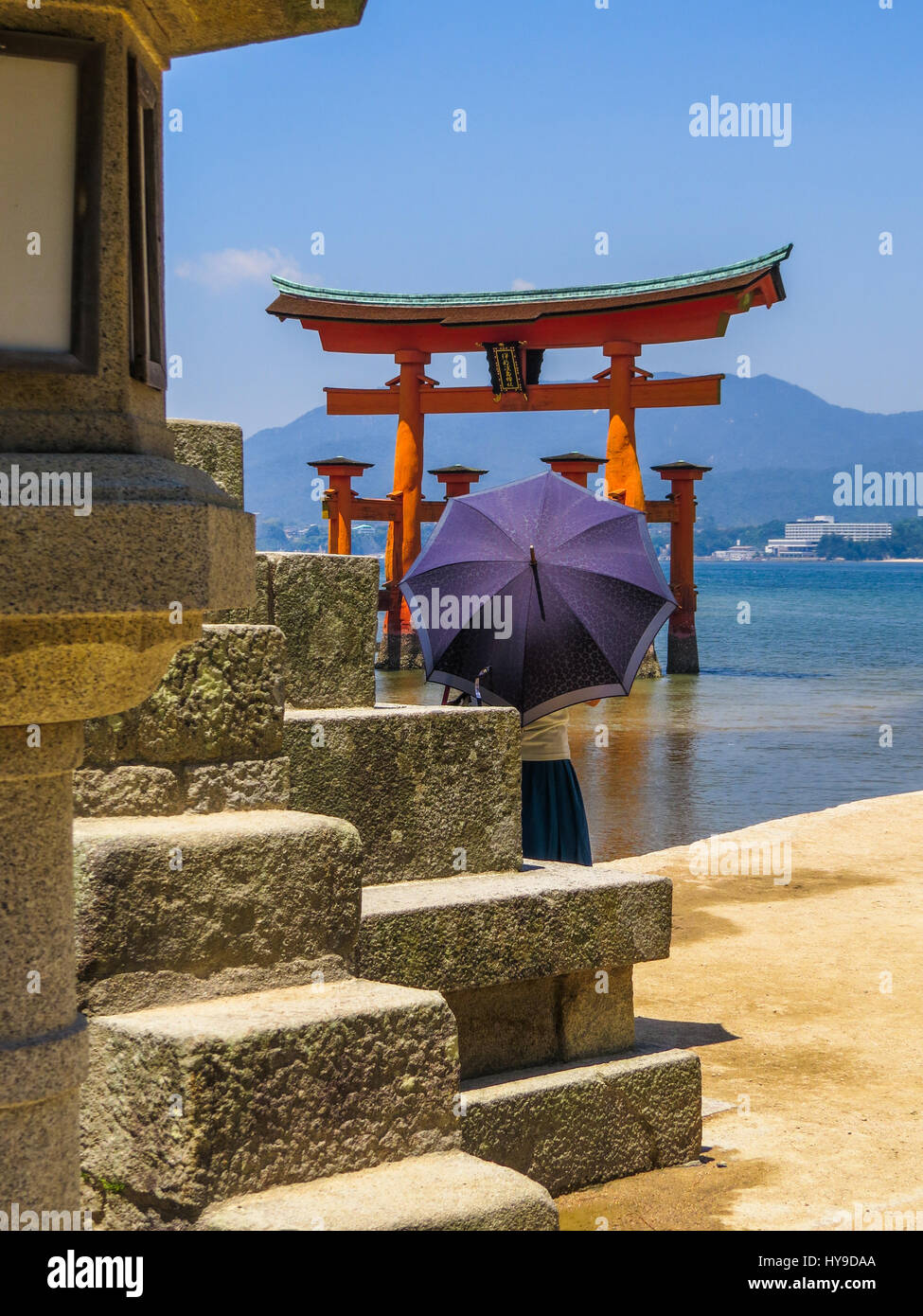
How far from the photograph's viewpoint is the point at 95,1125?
7.75ft

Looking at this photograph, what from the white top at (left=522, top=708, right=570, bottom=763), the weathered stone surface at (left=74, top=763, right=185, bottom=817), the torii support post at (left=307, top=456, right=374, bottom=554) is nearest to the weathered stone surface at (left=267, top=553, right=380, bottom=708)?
the weathered stone surface at (left=74, top=763, right=185, bottom=817)

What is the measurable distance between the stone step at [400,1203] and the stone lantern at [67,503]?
0.45 m

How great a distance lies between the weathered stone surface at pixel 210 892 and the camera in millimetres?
2402

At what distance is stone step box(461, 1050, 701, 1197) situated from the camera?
3.20 m

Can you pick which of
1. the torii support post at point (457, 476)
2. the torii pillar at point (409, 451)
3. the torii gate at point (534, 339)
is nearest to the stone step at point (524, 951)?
the torii gate at point (534, 339)

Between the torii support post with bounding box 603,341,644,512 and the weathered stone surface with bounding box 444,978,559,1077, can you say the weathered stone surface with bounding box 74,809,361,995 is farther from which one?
the torii support post with bounding box 603,341,644,512

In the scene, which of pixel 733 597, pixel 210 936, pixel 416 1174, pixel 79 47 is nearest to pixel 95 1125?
pixel 210 936

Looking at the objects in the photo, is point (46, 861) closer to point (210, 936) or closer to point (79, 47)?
point (210, 936)

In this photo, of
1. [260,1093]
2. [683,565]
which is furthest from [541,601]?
[683,565]

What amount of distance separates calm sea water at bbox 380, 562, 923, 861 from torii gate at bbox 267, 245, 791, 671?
9.52 feet

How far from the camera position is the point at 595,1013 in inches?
140

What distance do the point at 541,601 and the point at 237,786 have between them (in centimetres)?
192

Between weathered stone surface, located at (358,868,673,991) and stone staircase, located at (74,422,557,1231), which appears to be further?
weathered stone surface, located at (358,868,673,991)

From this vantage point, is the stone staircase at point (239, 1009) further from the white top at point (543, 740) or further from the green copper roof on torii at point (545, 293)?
the green copper roof on torii at point (545, 293)
